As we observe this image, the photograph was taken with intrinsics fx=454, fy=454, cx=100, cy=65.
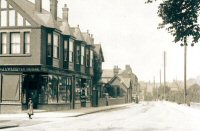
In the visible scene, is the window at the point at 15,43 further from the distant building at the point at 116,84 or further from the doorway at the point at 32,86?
the distant building at the point at 116,84

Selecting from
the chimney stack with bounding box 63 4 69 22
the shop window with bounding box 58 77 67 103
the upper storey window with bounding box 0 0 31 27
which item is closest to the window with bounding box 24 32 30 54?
the upper storey window with bounding box 0 0 31 27

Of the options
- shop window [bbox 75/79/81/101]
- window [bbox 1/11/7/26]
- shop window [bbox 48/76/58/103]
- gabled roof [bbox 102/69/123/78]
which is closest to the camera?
window [bbox 1/11/7/26]

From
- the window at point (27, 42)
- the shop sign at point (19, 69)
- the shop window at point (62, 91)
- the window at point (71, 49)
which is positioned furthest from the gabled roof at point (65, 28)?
the shop sign at point (19, 69)

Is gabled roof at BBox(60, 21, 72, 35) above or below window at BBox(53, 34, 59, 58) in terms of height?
above

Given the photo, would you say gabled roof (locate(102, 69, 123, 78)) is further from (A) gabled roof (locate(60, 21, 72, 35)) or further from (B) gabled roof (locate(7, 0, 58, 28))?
(B) gabled roof (locate(7, 0, 58, 28))

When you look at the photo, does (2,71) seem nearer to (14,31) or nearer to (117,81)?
(14,31)

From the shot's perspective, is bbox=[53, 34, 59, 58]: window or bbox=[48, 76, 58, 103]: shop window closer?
bbox=[48, 76, 58, 103]: shop window

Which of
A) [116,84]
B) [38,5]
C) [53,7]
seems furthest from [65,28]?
[116,84]

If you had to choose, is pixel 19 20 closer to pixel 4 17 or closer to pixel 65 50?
pixel 4 17

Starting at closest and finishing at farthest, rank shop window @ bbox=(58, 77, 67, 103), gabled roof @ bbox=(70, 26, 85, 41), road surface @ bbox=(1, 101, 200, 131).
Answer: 1. road surface @ bbox=(1, 101, 200, 131)
2. shop window @ bbox=(58, 77, 67, 103)
3. gabled roof @ bbox=(70, 26, 85, 41)

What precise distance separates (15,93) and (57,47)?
7.15 meters

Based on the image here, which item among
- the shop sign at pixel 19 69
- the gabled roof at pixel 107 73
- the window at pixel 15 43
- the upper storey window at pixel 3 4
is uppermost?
the upper storey window at pixel 3 4

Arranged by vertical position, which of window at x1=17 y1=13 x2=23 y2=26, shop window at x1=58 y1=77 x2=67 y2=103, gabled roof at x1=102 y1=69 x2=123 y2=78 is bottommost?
shop window at x1=58 y1=77 x2=67 y2=103

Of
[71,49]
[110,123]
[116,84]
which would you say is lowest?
[110,123]
